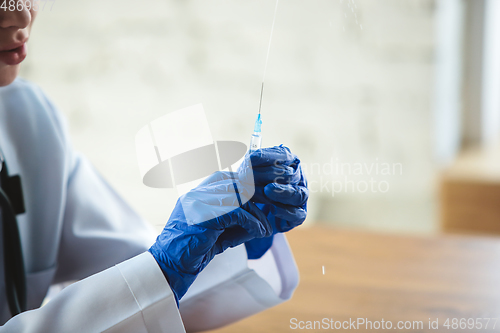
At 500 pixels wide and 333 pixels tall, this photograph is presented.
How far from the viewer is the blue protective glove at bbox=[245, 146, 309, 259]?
46 cm

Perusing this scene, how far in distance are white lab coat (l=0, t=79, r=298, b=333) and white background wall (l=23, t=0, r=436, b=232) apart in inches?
A: 18.6

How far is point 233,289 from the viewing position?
61 centimetres

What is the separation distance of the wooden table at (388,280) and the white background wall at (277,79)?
0.51 meters

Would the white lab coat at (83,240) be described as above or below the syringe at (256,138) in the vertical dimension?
below

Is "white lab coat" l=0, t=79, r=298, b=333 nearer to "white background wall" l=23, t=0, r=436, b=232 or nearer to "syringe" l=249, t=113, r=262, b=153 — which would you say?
"syringe" l=249, t=113, r=262, b=153

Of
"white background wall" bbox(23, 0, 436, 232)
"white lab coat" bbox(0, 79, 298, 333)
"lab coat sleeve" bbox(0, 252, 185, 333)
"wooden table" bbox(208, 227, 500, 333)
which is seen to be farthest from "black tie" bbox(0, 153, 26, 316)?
"white background wall" bbox(23, 0, 436, 232)

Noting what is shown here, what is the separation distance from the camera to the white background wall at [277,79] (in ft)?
4.35

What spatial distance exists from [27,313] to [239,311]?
0.27 meters

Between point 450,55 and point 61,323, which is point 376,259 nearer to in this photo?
point 61,323

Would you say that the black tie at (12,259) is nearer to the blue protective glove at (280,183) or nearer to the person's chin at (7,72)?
the person's chin at (7,72)

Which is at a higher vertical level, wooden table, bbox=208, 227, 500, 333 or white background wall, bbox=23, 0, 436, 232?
white background wall, bbox=23, 0, 436, 232

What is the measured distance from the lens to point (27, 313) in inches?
18.0

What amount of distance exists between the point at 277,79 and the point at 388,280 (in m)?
0.86

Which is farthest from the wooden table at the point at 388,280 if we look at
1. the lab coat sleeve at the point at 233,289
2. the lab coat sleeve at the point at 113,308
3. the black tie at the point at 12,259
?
the black tie at the point at 12,259
